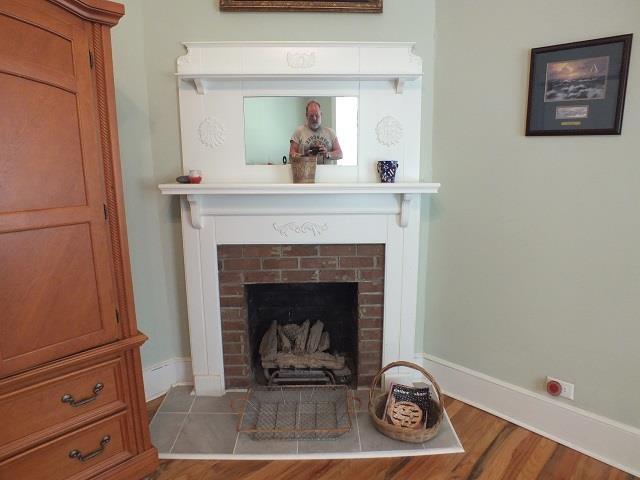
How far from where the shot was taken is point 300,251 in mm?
2207

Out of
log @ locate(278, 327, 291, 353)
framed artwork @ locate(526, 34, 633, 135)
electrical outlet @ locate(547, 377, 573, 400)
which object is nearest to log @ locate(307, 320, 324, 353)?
log @ locate(278, 327, 291, 353)

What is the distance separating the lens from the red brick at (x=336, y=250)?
7.25 feet

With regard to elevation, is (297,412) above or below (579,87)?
below

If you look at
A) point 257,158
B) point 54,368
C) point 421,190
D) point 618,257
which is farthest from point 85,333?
point 618,257

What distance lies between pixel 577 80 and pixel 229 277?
186 centimetres

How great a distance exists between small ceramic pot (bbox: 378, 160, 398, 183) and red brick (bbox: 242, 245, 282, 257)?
2.15 ft

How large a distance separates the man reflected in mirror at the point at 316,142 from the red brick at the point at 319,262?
0.52 m

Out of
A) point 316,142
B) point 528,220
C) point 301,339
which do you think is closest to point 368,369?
point 301,339

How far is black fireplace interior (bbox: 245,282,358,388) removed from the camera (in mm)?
2529

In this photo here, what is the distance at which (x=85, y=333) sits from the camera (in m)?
1.56

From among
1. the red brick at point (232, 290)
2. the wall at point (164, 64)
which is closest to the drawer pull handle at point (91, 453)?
the wall at point (164, 64)

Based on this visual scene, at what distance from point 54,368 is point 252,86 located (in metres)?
1.51

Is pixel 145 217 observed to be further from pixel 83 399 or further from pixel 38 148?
pixel 83 399

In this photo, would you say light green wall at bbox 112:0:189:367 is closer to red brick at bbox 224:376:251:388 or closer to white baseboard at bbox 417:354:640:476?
red brick at bbox 224:376:251:388
